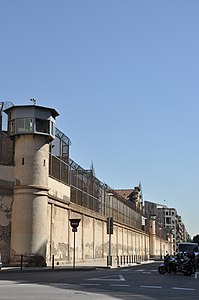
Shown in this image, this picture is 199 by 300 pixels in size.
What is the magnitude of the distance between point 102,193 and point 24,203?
86.6 feet

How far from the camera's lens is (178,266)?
1101 inches

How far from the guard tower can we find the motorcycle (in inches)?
396

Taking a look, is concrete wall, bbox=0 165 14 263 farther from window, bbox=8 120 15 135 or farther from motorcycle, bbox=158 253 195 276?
motorcycle, bbox=158 253 195 276

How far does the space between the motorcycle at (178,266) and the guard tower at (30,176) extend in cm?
1006

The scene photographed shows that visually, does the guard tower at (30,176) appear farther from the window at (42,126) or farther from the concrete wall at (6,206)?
the concrete wall at (6,206)

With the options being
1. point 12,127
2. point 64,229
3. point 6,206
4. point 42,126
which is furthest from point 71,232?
point 12,127

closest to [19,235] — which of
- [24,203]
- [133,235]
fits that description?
[24,203]

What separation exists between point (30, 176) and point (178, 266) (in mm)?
12848

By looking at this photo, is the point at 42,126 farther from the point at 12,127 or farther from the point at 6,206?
the point at 6,206

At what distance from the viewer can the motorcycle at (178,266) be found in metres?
27.4

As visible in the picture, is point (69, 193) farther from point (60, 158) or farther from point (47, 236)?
point (47, 236)

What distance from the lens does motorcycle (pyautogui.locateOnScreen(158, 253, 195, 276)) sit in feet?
89.8

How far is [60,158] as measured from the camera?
141ft

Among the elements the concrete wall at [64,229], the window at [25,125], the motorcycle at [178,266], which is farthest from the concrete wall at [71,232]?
the motorcycle at [178,266]
